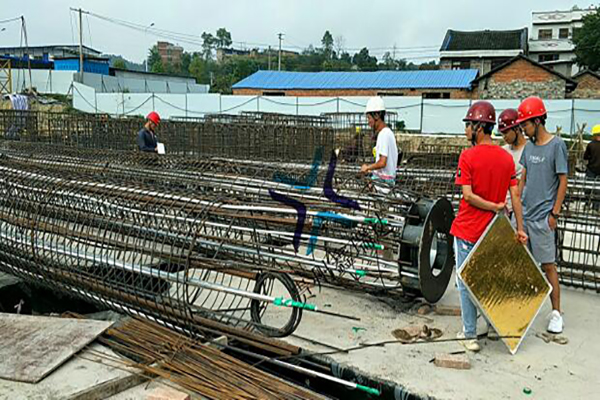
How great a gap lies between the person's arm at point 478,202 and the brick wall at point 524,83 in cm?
2949

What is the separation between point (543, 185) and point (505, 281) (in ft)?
Answer: 2.82

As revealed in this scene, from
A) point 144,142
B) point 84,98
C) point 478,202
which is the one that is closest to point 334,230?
point 478,202

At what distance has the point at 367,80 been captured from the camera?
34.9 meters

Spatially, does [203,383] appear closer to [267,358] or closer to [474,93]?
[267,358]

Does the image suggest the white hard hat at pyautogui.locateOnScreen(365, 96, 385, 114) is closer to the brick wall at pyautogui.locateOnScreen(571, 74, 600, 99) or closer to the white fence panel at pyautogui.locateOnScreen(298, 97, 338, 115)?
the white fence panel at pyautogui.locateOnScreen(298, 97, 338, 115)

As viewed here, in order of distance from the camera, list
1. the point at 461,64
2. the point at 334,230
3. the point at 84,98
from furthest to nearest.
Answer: the point at 461,64 → the point at 84,98 → the point at 334,230

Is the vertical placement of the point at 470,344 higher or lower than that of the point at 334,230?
lower

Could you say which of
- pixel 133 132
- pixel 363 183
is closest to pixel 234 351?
pixel 363 183

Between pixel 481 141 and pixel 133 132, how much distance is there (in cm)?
1066

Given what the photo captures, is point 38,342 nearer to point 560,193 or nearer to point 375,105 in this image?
point 375,105

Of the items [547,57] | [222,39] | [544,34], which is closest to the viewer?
[547,57]

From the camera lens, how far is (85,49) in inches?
2318

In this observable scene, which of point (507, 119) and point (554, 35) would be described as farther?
point (554, 35)

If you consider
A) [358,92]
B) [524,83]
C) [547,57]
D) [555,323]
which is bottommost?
[555,323]
